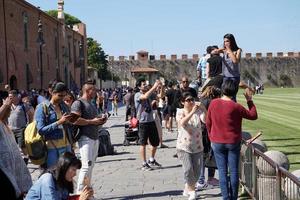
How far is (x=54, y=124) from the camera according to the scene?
701 cm

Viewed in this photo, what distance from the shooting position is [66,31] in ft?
201

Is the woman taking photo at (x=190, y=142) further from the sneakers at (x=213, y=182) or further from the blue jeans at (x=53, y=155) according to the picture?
the blue jeans at (x=53, y=155)

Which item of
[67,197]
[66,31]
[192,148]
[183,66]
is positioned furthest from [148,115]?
[183,66]

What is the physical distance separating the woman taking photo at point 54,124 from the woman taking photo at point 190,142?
6.37 ft

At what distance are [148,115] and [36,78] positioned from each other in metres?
34.0

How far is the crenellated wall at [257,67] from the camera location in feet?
332

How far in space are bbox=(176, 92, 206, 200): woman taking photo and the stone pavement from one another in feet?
1.90

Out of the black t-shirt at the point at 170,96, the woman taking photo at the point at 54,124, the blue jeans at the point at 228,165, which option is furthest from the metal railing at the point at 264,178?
the black t-shirt at the point at 170,96

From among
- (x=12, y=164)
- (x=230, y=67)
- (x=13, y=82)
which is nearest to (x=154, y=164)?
(x=230, y=67)

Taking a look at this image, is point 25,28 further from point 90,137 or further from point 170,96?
point 90,137

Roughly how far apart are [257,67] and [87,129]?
96.1 metres

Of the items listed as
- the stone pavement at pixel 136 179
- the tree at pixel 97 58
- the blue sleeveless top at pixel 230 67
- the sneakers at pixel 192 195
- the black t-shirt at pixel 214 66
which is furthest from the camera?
the tree at pixel 97 58

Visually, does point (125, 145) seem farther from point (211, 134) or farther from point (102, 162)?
point (211, 134)

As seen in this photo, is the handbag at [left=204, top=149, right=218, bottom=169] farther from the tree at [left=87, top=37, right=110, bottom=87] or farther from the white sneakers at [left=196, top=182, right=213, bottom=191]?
the tree at [left=87, top=37, right=110, bottom=87]
